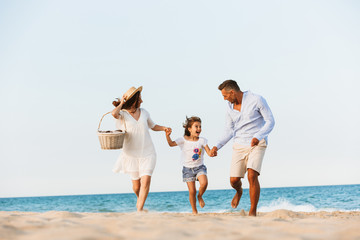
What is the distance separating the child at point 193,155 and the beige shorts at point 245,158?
60cm

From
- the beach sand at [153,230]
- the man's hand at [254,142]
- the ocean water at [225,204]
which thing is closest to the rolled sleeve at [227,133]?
the man's hand at [254,142]

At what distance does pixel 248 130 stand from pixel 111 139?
2101 mm

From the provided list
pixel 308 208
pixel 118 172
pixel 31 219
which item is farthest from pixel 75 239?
pixel 308 208

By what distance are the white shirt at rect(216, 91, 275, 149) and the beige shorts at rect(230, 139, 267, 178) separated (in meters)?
0.10

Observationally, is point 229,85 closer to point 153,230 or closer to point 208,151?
point 208,151

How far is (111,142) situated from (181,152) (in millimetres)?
1549

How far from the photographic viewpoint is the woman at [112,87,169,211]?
240 inches

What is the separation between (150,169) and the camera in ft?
20.0

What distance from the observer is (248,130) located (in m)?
6.09

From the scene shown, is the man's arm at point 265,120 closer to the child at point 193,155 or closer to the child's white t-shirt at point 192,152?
the child at point 193,155

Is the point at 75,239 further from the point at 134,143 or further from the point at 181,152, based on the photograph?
the point at 181,152

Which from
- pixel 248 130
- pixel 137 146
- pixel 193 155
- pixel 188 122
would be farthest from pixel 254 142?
pixel 137 146

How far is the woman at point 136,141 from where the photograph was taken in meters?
6.09

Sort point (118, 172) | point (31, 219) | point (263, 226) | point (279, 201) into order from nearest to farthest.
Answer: point (263, 226), point (31, 219), point (118, 172), point (279, 201)
